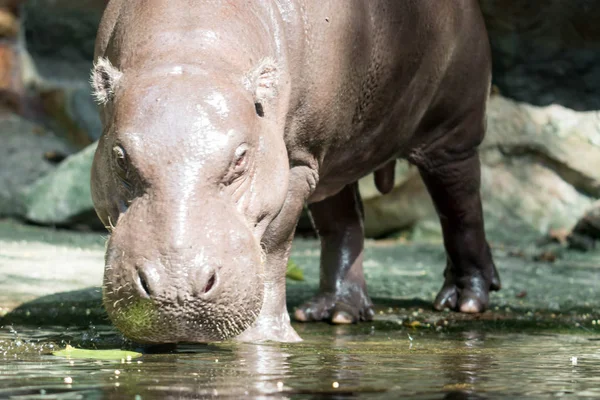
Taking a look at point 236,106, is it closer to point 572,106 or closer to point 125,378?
point 125,378

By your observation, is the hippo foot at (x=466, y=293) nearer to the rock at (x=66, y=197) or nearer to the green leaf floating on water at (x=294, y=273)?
the green leaf floating on water at (x=294, y=273)

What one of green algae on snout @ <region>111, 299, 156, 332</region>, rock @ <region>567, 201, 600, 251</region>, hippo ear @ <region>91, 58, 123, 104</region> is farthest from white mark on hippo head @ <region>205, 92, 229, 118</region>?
rock @ <region>567, 201, 600, 251</region>

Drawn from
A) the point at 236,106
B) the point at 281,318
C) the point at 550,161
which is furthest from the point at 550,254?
the point at 236,106

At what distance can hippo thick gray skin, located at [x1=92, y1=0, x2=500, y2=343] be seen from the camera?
3.66m

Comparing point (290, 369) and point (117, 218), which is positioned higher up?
Answer: point (117, 218)

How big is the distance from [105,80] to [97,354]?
3.45ft

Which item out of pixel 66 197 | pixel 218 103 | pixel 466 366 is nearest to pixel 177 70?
pixel 218 103

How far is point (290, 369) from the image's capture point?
11.3 ft

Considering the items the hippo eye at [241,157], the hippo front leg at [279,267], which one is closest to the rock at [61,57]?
the hippo front leg at [279,267]

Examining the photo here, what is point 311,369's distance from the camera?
11.3 ft

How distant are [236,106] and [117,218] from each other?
1.94ft

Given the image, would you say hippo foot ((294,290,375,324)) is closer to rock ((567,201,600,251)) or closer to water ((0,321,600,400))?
water ((0,321,600,400))

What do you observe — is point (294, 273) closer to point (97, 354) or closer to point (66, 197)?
point (97, 354)

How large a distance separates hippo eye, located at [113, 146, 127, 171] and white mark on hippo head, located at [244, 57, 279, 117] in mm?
588
